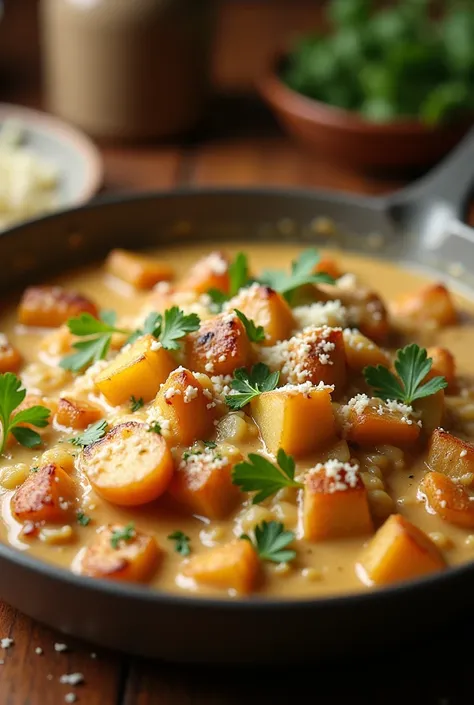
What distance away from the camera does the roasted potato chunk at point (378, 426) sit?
8.09 ft

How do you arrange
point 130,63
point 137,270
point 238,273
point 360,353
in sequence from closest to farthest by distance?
point 360,353 → point 238,273 → point 137,270 → point 130,63

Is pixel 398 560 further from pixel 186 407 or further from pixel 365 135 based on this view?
pixel 365 135

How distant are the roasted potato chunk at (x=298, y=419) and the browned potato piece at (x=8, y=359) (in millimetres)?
865

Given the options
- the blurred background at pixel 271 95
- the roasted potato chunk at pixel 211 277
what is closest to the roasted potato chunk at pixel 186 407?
the roasted potato chunk at pixel 211 277

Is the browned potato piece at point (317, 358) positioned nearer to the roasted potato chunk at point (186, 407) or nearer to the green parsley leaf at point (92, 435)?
the roasted potato chunk at point (186, 407)

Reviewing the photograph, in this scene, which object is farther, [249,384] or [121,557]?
[249,384]

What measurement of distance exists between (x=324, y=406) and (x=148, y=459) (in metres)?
0.43

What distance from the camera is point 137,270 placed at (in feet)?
11.5

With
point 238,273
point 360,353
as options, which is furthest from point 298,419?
point 238,273

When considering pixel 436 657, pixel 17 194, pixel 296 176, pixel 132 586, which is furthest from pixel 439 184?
pixel 132 586

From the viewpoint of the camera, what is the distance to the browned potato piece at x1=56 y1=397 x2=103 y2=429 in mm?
2602

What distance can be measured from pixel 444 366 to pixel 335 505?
2.54ft

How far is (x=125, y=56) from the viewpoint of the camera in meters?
4.79

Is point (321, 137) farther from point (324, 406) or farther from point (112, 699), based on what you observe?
point (112, 699)
